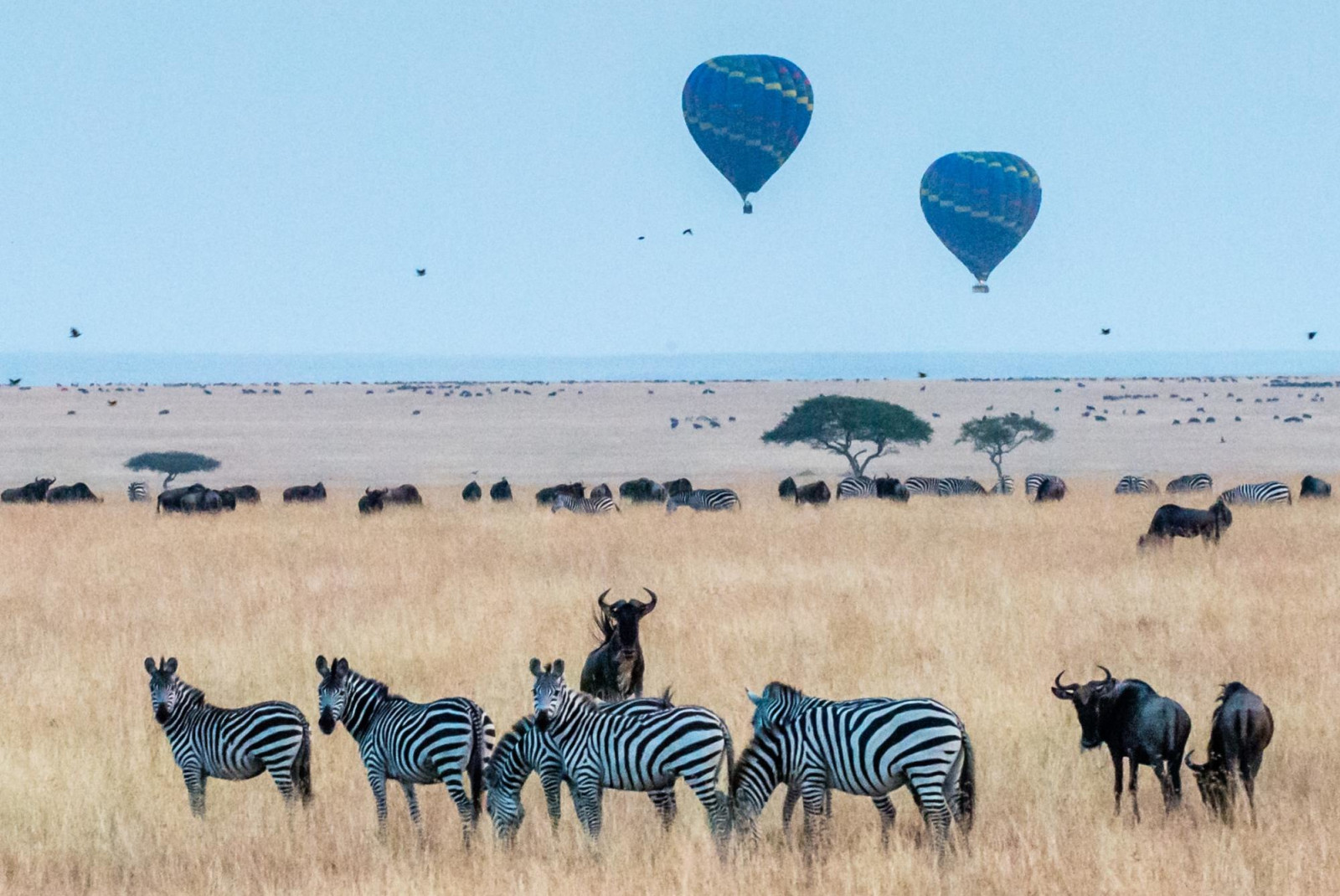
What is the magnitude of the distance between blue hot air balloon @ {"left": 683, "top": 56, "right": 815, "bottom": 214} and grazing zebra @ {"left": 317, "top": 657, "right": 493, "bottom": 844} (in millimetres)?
34268

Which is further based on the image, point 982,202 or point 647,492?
point 982,202

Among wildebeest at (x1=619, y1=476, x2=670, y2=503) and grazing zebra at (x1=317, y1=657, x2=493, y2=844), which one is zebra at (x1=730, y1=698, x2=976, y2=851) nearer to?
grazing zebra at (x1=317, y1=657, x2=493, y2=844)

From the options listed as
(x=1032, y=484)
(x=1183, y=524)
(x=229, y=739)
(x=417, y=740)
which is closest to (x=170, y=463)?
(x=1032, y=484)

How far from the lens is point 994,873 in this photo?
286 inches

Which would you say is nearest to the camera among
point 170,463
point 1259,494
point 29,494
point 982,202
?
point 1259,494

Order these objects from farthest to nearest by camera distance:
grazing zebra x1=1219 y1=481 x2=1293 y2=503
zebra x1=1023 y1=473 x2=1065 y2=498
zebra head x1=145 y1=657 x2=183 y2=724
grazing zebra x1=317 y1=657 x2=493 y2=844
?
zebra x1=1023 y1=473 x2=1065 y2=498 → grazing zebra x1=1219 y1=481 x2=1293 y2=503 → zebra head x1=145 y1=657 x2=183 y2=724 → grazing zebra x1=317 y1=657 x2=493 y2=844

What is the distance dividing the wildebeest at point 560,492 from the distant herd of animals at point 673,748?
2448cm

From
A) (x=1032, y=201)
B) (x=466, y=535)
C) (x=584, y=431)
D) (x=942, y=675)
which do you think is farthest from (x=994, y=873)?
(x=584, y=431)

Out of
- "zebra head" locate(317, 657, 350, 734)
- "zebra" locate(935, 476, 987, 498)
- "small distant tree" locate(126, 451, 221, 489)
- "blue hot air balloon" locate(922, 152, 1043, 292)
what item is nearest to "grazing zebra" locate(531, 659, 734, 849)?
"zebra head" locate(317, 657, 350, 734)

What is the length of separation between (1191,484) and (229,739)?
3516cm

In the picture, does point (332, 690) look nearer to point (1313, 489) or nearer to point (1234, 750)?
point (1234, 750)

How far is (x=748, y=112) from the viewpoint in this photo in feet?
133

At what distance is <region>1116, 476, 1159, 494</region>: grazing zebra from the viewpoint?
3803 centimetres

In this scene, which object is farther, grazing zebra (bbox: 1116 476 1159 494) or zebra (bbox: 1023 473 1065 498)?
zebra (bbox: 1023 473 1065 498)
